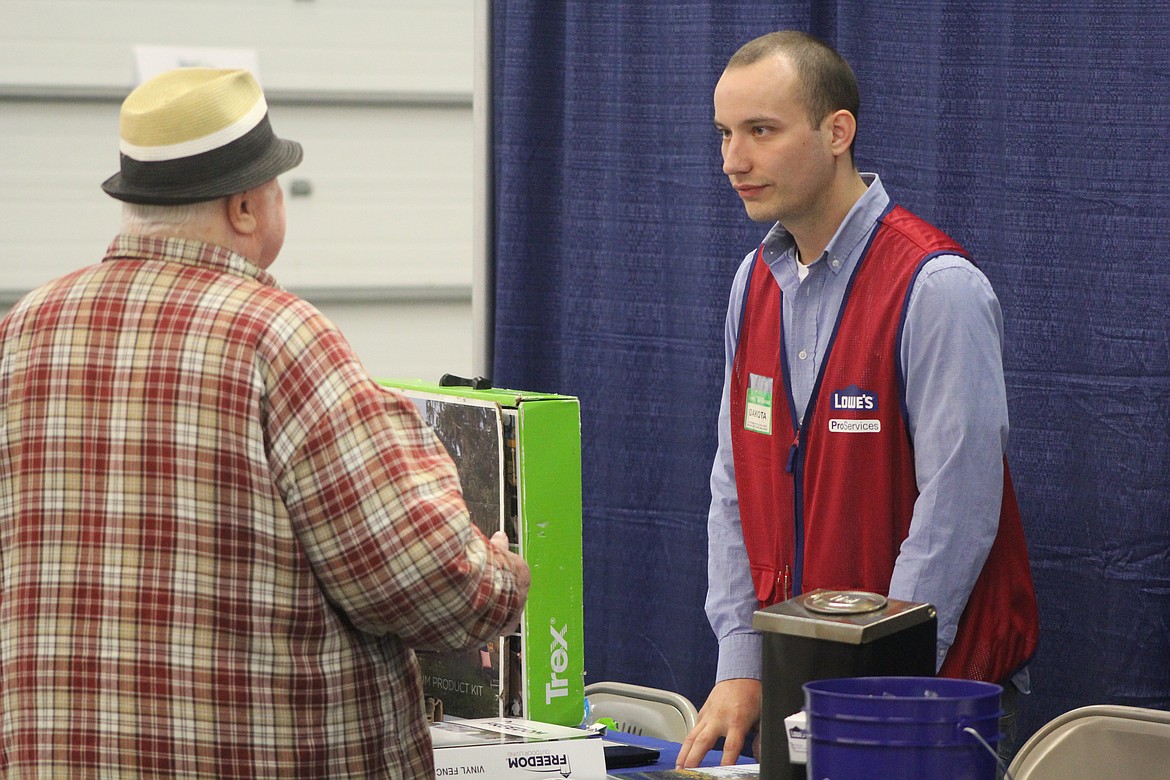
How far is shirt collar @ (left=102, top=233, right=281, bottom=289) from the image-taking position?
1.33 m

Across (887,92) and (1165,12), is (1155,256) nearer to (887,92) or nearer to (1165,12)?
(1165,12)

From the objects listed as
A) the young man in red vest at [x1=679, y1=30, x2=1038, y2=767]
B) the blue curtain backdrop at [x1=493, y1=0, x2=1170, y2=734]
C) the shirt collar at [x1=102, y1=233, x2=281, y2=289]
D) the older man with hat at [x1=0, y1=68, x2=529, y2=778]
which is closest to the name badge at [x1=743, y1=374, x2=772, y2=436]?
the young man in red vest at [x1=679, y1=30, x2=1038, y2=767]

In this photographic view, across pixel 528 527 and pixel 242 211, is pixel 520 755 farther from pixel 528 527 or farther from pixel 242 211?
pixel 242 211

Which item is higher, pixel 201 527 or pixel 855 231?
pixel 855 231

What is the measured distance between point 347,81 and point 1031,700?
9.69 feet

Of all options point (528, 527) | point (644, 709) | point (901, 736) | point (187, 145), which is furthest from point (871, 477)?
point (187, 145)

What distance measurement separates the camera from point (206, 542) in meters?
1.25

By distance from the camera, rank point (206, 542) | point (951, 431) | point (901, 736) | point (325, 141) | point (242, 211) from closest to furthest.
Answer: point (901, 736)
point (206, 542)
point (242, 211)
point (951, 431)
point (325, 141)

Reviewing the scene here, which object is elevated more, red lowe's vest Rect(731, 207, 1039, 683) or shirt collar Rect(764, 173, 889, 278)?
shirt collar Rect(764, 173, 889, 278)

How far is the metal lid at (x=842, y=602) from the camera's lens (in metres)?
1.35

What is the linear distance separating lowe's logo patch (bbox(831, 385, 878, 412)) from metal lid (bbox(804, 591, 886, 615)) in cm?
41

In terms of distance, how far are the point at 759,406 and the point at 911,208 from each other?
2.06 feet

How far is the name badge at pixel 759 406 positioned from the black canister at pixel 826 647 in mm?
538

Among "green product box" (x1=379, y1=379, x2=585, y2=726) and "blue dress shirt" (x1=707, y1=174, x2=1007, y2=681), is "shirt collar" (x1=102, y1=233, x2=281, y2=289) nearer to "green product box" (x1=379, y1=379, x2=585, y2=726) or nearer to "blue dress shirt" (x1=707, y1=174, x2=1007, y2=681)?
"green product box" (x1=379, y1=379, x2=585, y2=726)
